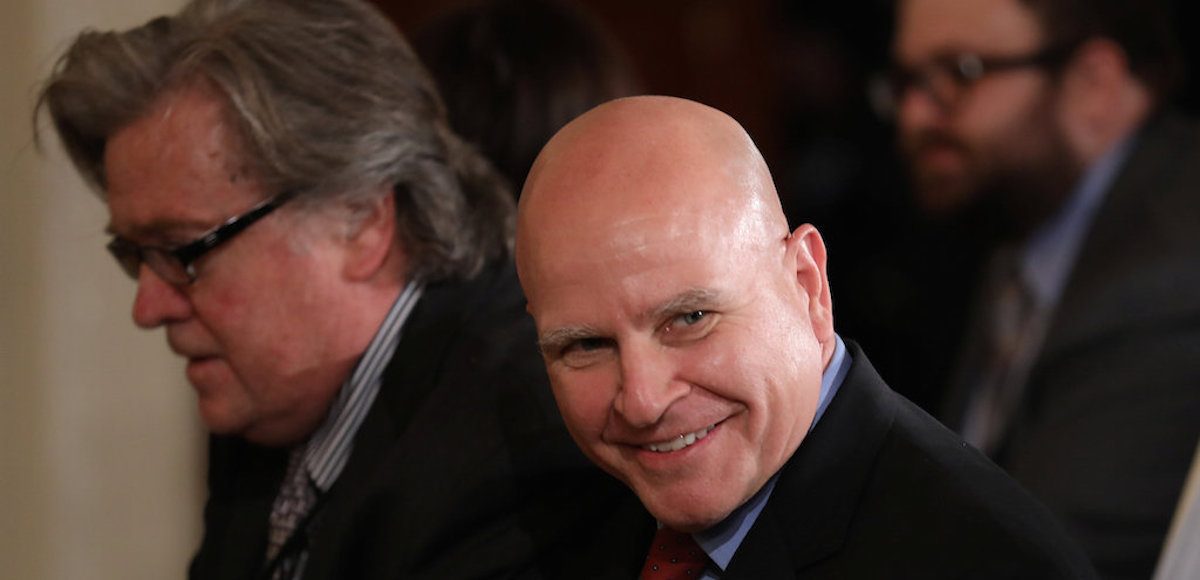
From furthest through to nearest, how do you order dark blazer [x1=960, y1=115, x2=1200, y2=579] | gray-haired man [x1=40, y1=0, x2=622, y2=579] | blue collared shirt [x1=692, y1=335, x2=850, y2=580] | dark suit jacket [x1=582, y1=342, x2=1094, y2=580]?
dark blazer [x1=960, y1=115, x2=1200, y2=579], gray-haired man [x1=40, y1=0, x2=622, y2=579], blue collared shirt [x1=692, y1=335, x2=850, y2=580], dark suit jacket [x1=582, y1=342, x2=1094, y2=580]

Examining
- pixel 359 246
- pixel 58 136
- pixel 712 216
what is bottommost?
pixel 359 246

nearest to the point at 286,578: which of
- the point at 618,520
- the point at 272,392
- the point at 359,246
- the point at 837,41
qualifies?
the point at 272,392

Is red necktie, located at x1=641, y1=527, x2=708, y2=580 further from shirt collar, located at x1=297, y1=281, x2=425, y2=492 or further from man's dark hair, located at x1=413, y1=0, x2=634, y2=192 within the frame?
man's dark hair, located at x1=413, y1=0, x2=634, y2=192

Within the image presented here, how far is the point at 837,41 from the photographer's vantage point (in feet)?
18.4

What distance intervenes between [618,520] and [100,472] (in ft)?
6.09

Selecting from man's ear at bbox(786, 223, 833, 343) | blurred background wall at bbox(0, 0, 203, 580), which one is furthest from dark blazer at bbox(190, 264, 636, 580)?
blurred background wall at bbox(0, 0, 203, 580)

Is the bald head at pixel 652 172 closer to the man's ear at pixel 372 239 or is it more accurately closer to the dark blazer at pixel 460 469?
the dark blazer at pixel 460 469

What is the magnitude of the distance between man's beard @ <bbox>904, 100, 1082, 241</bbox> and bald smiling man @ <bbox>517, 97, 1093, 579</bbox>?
7.56 feet

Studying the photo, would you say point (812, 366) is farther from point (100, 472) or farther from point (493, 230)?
point (100, 472)

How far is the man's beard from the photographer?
143 inches

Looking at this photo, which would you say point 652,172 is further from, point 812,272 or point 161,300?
point 161,300

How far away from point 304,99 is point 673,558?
2.87ft

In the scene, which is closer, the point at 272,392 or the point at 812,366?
the point at 812,366

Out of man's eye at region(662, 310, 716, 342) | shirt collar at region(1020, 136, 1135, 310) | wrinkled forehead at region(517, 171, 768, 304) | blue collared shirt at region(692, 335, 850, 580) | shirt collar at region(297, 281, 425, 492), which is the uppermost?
wrinkled forehead at region(517, 171, 768, 304)
